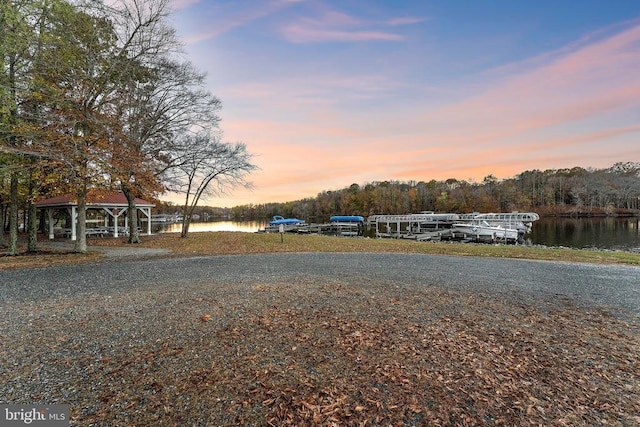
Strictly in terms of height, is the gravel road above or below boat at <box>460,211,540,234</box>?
below

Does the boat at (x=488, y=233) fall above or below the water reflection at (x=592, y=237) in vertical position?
above

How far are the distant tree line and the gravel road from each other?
62.1m

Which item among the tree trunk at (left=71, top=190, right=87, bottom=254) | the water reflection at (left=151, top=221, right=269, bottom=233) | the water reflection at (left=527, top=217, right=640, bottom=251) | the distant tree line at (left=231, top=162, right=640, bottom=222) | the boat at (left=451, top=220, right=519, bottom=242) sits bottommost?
the water reflection at (left=527, top=217, right=640, bottom=251)

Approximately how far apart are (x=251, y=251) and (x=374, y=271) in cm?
658

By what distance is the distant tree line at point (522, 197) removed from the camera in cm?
6550

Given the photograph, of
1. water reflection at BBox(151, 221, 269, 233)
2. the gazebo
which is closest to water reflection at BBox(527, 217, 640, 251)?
water reflection at BBox(151, 221, 269, 233)

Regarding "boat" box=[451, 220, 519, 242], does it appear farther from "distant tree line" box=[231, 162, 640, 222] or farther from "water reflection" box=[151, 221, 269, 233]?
"distant tree line" box=[231, 162, 640, 222]

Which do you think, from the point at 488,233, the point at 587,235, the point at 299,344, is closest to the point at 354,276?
the point at 299,344

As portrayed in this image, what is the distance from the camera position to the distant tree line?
6550 centimetres

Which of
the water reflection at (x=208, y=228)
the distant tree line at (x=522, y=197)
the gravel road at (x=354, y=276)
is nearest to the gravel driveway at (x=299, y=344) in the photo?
the gravel road at (x=354, y=276)

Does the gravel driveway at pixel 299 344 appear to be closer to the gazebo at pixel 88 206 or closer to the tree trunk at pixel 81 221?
the tree trunk at pixel 81 221

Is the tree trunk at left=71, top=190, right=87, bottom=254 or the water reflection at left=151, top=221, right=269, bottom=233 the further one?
the water reflection at left=151, top=221, right=269, bottom=233

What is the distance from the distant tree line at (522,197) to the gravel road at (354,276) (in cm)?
6210

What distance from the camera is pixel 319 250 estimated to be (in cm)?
1366
